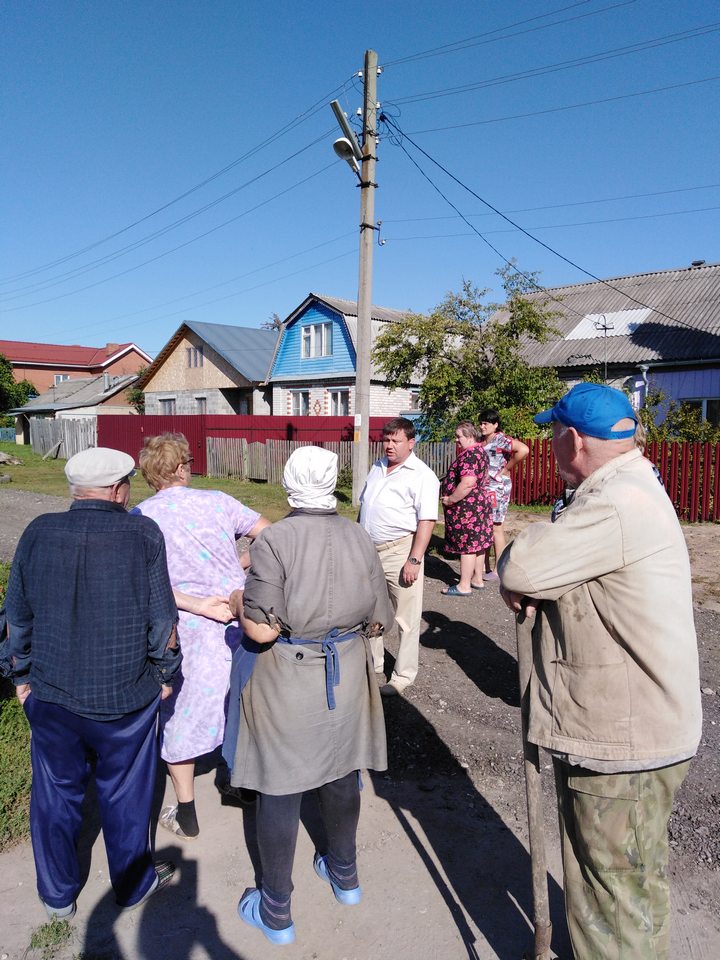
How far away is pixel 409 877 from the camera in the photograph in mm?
2709

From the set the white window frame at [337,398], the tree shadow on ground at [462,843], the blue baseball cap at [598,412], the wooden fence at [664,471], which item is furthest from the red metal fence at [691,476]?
the white window frame at [337,398]

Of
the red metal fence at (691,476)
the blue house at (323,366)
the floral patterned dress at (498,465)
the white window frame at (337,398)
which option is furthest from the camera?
the white window frame at (337,398)

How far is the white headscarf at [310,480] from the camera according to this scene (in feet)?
7.89

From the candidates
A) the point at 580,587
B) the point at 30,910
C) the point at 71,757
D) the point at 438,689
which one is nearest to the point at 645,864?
the point at 580,587

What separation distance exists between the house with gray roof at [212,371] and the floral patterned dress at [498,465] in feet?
72.7

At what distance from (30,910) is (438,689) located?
2.78m

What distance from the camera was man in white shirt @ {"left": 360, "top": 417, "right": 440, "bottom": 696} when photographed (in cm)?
441

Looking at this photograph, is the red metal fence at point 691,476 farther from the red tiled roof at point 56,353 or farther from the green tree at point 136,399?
the red tiled roof at point 56,353

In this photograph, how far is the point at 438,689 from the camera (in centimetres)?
458

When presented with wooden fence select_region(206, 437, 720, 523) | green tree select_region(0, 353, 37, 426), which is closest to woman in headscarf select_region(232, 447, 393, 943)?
wooden fence select_region(206, 437, 720, 523)

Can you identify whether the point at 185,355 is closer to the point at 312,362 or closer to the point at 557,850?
the point at 312,362

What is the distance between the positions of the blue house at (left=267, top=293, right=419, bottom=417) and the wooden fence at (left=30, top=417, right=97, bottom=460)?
835 centimetres

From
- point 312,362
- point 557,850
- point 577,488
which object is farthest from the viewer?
point 312,362

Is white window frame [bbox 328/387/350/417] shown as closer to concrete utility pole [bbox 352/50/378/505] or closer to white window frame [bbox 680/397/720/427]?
white window frame [bbox 680/397/720/427]
